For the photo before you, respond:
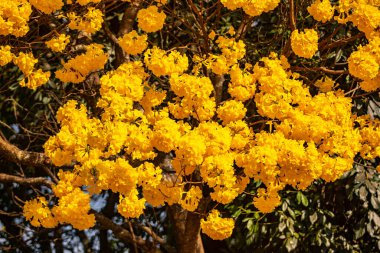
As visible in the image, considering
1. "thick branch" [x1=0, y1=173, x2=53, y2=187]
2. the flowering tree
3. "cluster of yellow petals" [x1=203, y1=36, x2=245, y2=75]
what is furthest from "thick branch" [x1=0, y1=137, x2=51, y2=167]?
"cluster of yellow petals" [x1=203, y1=36, x2=245, y2=75]

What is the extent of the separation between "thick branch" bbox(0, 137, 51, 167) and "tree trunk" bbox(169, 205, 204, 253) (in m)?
1.40

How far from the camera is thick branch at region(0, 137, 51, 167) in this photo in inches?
304

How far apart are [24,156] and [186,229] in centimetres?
170

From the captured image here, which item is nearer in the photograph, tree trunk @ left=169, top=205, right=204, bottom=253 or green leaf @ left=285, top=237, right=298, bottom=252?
tree trunk @ left=169, top=205, right=204, bottom=253

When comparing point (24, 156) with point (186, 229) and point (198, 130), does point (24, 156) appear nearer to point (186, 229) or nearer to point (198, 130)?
point (186, 229)

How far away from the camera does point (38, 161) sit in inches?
305

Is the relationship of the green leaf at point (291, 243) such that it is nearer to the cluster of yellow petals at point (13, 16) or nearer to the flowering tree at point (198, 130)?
the flowering tree at point (198, 130)

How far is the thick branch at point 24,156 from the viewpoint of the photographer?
7.73 metres

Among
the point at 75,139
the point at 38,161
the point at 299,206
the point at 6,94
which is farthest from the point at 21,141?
the point at 75,139

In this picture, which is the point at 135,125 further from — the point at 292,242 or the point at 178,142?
the point at 292,242

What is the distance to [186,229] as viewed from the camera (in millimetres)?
7902

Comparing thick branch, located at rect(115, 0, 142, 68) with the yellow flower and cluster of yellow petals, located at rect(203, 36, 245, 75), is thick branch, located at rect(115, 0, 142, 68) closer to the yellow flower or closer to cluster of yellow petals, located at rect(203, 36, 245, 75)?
cluster of yellow petals, located at rect(203, 36, 245, 75)

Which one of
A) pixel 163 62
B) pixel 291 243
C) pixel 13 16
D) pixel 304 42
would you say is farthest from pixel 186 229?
pixel 13 16

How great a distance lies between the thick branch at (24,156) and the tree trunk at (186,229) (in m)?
1.40
